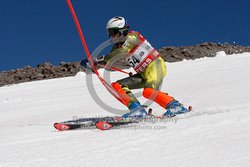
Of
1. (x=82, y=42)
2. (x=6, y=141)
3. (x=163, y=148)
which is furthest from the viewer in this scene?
(x=82, y=42)

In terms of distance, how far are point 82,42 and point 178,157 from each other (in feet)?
16.0

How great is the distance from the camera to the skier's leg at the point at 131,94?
25.0 feet

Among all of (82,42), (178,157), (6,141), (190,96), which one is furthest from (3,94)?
(178,157)

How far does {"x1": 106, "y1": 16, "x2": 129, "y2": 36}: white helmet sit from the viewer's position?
25.8ft

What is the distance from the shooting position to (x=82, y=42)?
28.8 feet

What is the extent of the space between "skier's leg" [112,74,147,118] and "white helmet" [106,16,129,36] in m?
0.84

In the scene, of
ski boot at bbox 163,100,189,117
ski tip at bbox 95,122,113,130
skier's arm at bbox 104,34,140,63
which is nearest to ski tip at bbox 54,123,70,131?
ski tip at bbox 95,122,113,130

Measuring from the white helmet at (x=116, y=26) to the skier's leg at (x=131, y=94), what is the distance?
0.84 metres

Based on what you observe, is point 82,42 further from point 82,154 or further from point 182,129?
point 82,154

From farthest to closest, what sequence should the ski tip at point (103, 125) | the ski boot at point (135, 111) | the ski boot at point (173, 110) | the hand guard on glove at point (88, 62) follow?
the hand guard on glove at point (88, 62), the ski boot at point (135, 111), the ski boot at point (173, 110), the ski tip at point (103, 125)

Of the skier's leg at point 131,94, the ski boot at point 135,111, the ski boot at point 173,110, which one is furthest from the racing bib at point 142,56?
the ski boot at point 173,110

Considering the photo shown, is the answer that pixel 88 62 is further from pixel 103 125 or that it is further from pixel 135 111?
pixel 103 125

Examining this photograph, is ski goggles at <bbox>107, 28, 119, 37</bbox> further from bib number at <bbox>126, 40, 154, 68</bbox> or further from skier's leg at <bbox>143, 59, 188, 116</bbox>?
skier's leg at <bbox>143, 59, 188, 116</bbox>

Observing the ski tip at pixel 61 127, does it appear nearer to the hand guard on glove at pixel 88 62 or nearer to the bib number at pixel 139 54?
the hand guard on glove at pixel 88 62
